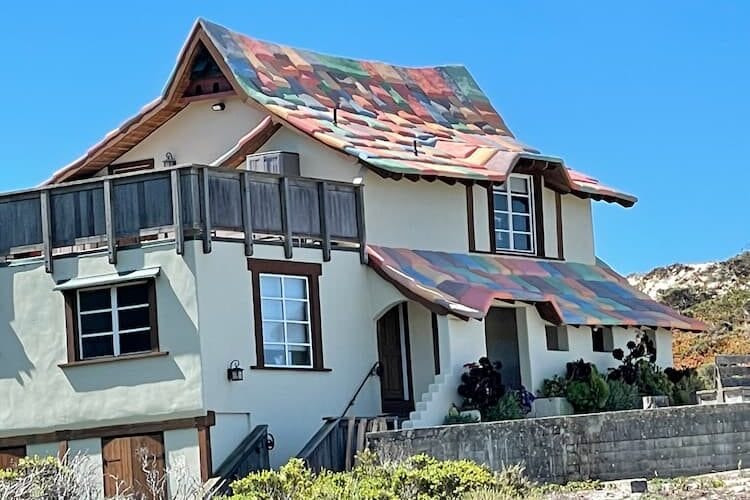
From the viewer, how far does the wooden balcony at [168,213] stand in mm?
28484

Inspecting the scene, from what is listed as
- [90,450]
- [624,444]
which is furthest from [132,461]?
[624,444]

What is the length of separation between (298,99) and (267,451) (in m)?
8.02

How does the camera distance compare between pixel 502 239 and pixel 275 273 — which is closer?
pixel 275 273

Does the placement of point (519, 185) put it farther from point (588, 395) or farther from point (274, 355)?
Answer: point (274, 355)

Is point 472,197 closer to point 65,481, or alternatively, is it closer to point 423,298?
point 423,298

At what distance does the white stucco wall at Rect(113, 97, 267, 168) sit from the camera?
1335 inches

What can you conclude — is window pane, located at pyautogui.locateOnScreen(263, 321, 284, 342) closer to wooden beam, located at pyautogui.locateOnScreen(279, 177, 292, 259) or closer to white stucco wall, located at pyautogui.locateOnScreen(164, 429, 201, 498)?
wooden beam, located at pyautogui.locateOnScreen(279, 177, 292, 259)

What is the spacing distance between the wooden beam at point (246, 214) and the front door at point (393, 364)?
3699mm

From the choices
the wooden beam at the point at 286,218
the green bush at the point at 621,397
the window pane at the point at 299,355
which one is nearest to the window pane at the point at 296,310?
the window pane at the point at 299,355

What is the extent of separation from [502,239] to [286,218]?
655cm

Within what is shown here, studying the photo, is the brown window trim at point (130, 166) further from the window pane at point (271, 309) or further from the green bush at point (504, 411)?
the green bush at point (504, 411)

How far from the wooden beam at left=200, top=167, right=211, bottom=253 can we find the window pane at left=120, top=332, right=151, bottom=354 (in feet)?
5.72

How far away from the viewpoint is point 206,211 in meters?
28.5

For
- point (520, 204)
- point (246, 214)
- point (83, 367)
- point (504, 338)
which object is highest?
point (520, 204)
